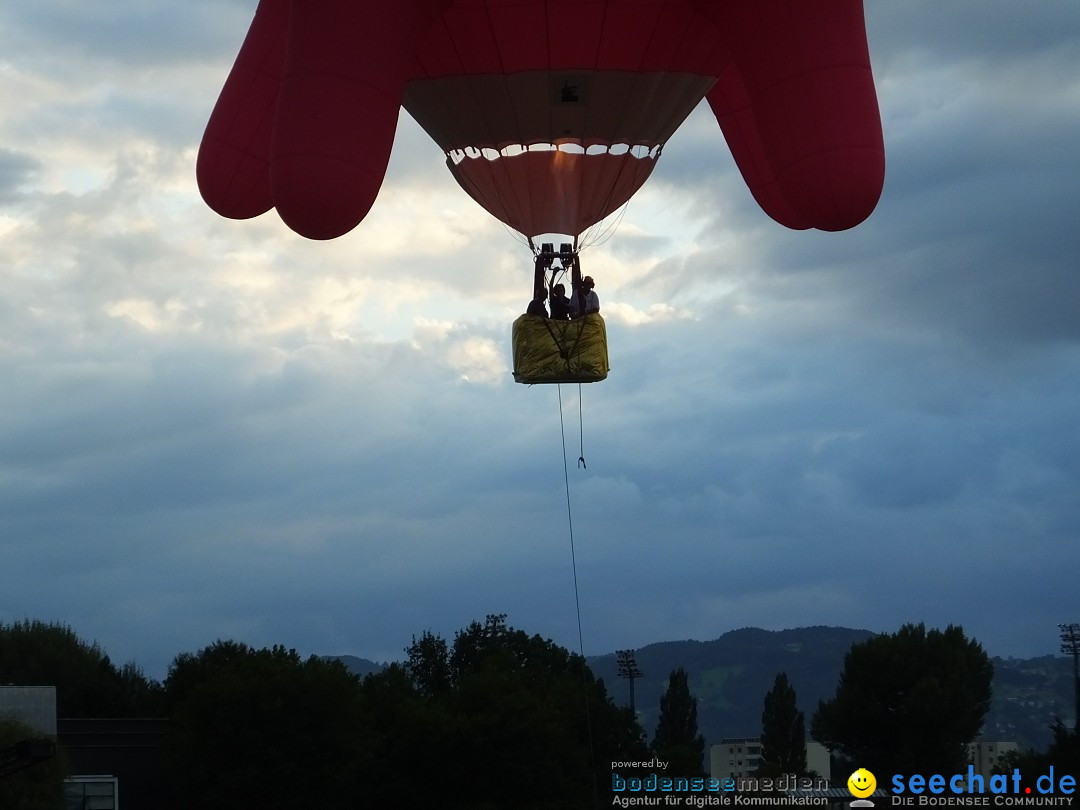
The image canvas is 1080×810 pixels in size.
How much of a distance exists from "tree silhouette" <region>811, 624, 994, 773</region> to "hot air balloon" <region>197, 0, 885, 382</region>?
39705mm

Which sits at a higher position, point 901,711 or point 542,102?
point 542,102

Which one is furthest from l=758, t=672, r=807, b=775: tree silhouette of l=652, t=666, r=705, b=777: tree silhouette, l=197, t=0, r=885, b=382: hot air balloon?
l=197, t=0, r=885, b=382: hot air balloon

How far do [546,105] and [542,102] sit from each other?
2.3 inches

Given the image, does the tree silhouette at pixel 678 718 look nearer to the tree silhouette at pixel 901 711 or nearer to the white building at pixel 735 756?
the tree silhouette at pixel 901 711

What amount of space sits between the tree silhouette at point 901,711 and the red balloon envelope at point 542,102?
39.8m

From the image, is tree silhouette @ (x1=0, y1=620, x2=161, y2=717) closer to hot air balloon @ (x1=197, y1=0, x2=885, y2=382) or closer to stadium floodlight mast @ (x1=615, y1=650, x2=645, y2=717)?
stadium floodlight mast @ (x1=615, y1=650, x2=645, y2=717)

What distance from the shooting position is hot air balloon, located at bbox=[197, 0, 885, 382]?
16.9 meters

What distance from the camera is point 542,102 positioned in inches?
753

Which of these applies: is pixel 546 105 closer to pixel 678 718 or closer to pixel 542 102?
pixel 542 102

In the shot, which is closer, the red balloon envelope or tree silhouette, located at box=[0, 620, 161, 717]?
the red balloon envelope

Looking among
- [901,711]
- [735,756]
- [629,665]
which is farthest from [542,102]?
[735,756]

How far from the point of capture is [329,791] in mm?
45312

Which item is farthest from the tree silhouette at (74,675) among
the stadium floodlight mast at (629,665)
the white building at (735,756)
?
the white building at (735,756)

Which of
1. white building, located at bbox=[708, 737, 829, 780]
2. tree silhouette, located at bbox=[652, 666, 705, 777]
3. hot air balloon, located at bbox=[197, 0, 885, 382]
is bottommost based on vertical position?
white building, located at bbox=[708, 737, 829, 780]
